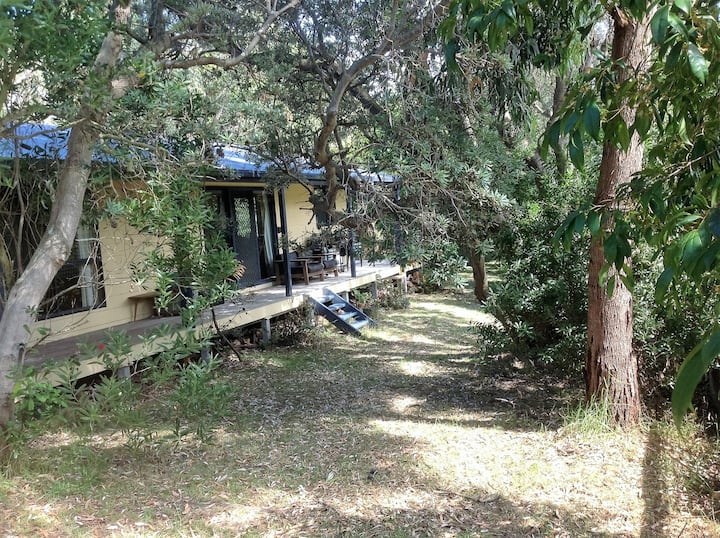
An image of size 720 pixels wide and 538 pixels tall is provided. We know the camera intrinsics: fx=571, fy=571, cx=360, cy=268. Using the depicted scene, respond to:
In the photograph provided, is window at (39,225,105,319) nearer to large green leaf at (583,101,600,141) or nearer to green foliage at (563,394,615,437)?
green foliage at (563,394,615,437)

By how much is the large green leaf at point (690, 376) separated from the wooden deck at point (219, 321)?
460 centimetres

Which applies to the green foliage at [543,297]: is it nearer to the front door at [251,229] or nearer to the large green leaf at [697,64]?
the large green leaf at [697,64]

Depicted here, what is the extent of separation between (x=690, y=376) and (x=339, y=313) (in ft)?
37.7

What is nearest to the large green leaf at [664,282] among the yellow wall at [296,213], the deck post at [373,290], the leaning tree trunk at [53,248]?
the leaning tree trunk at [53,248]

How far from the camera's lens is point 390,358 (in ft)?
34.0

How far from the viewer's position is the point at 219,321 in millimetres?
9992

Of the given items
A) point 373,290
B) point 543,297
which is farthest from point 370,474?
point 373,290

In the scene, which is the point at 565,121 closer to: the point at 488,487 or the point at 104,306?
the point at 488,487


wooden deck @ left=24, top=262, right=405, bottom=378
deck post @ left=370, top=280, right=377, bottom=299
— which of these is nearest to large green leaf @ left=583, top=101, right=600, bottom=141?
wooden deck @ left=24, top=262, right=405, bottom=378

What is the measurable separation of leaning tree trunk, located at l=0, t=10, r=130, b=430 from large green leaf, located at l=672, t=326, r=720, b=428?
4.45 m

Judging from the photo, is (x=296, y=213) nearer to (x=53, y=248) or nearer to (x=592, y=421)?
(x=53, y=248)

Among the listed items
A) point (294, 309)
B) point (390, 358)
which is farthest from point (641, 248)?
point (294, 309)

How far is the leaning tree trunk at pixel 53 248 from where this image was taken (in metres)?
4.54

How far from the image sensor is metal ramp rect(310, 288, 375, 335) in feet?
39.4
